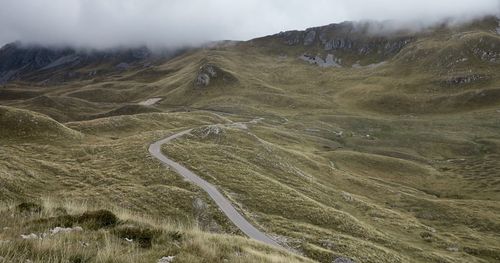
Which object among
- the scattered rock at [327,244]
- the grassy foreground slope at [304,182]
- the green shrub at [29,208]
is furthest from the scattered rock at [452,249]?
the green shrub at [29,208]

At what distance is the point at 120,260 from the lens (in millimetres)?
9445

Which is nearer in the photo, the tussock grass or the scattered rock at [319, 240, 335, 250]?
the tussock grass

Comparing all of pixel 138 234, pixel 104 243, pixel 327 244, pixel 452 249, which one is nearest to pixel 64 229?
pixel 104 243

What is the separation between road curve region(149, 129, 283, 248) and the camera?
38422 millimetres

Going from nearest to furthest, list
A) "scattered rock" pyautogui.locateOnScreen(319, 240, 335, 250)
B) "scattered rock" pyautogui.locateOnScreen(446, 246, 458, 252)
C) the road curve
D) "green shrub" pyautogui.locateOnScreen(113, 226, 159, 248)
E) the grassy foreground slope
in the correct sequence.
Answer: "green shrub" pyautogui.locateOnScreen(113, 226, 159, 248), the road curve, "scattered rock" pyautogui.locateOnScreen(319, 240, 335, 250), the grassy foreground slope, "scattered rock" pyautogui.locateOnScreen(446, 246, 458, 252)

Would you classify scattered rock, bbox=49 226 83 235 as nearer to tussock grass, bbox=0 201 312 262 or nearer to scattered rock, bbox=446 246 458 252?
tussock grass, bbox=0 201 312 262

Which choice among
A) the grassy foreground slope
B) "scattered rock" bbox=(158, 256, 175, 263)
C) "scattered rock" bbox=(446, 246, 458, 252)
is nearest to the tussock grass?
"scattered rock" bbox=(158, 256, 175, 263)

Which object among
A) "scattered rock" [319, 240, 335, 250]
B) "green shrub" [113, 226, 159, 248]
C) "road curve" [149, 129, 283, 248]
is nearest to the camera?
"green shrub" [113, 226, 159, 248]

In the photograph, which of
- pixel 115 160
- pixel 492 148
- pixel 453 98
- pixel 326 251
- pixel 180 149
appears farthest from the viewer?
pixel 453 98

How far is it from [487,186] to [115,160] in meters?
77.3

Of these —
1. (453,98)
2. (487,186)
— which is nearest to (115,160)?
(487,186)

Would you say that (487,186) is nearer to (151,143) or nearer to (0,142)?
(151,143)

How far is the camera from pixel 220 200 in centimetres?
4716

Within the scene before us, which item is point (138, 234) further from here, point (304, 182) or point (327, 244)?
point (304, 182)
